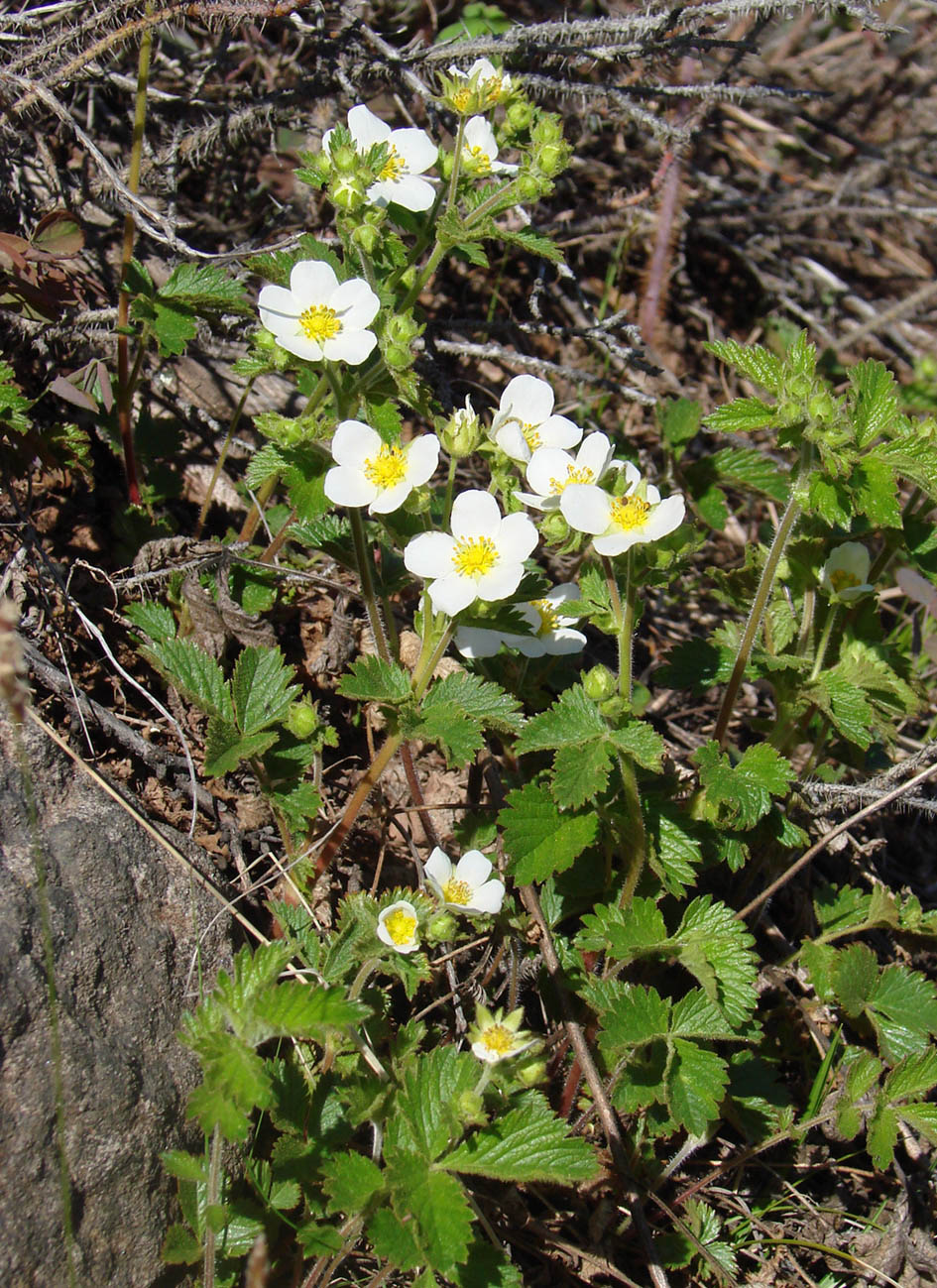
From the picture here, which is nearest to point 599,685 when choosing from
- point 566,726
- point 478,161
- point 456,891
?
point 566,726

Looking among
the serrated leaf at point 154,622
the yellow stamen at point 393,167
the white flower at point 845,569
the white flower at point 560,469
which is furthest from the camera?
the white flower at point 845,569

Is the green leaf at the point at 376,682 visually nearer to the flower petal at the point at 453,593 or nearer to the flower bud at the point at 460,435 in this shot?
the flower petal at the point at 453,593

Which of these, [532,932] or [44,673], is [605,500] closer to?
[532,932]

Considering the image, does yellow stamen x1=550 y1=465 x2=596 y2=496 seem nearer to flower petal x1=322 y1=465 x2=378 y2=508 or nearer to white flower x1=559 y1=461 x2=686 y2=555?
white flower x1=559 y1=461 x2=686 y2=555

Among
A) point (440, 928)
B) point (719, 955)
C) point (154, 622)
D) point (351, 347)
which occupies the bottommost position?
point (719, 955)

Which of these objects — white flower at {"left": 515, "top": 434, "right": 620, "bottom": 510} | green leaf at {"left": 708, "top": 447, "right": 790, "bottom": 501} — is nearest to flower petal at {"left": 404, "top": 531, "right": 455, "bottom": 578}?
white flower at {"left": 515, "top": 434, "right": 620, "bottom": 510}

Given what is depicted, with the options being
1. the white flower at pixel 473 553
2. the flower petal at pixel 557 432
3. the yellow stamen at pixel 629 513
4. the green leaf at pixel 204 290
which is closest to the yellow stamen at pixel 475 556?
the white flower at pixel 473 553

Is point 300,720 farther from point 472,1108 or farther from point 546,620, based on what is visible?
point 472,1108
